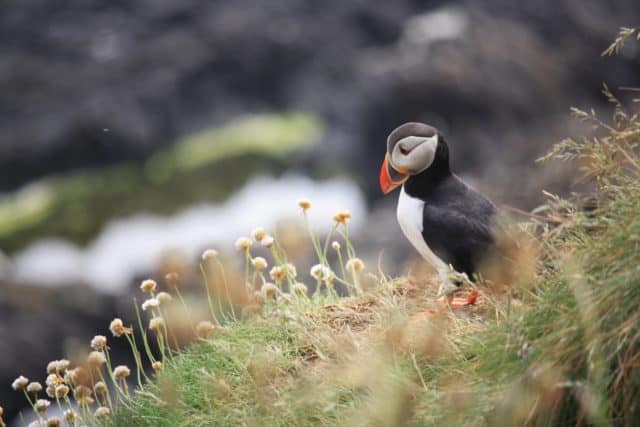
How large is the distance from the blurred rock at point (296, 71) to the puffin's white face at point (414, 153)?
8.88m

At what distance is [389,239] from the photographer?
9414 millimetres

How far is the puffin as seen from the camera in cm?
366

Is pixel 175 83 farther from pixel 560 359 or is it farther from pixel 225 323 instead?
pixel 560 359

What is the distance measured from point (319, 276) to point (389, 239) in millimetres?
5485

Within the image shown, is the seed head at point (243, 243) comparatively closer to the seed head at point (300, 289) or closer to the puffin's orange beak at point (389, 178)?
the seed head at point (300, 289)

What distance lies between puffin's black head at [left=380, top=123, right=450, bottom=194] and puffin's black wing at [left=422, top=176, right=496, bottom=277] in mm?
107

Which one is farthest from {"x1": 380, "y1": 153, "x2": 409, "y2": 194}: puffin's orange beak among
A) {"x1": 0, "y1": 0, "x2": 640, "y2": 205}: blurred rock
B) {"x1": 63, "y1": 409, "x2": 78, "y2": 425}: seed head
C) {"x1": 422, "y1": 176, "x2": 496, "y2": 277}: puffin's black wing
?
{"x1": 0, "y1": 0, "x2": 640, "y2": 205}: blurred rock

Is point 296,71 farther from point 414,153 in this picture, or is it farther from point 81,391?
point 81,391

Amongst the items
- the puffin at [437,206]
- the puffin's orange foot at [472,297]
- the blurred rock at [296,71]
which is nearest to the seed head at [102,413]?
the puffin at [437,206]

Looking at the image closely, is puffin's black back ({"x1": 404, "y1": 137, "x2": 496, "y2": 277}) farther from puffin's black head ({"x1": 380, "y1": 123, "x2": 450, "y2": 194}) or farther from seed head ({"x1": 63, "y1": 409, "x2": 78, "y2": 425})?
seed head ({"x1": 63, "y1": 409, "x2": 78, "y2": 425})

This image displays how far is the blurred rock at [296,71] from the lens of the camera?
1325 centimetres

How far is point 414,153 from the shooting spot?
3.71 metres

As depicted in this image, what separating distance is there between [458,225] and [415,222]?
215 mm

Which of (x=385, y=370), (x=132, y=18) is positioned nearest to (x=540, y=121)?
(x=132, y=18)
